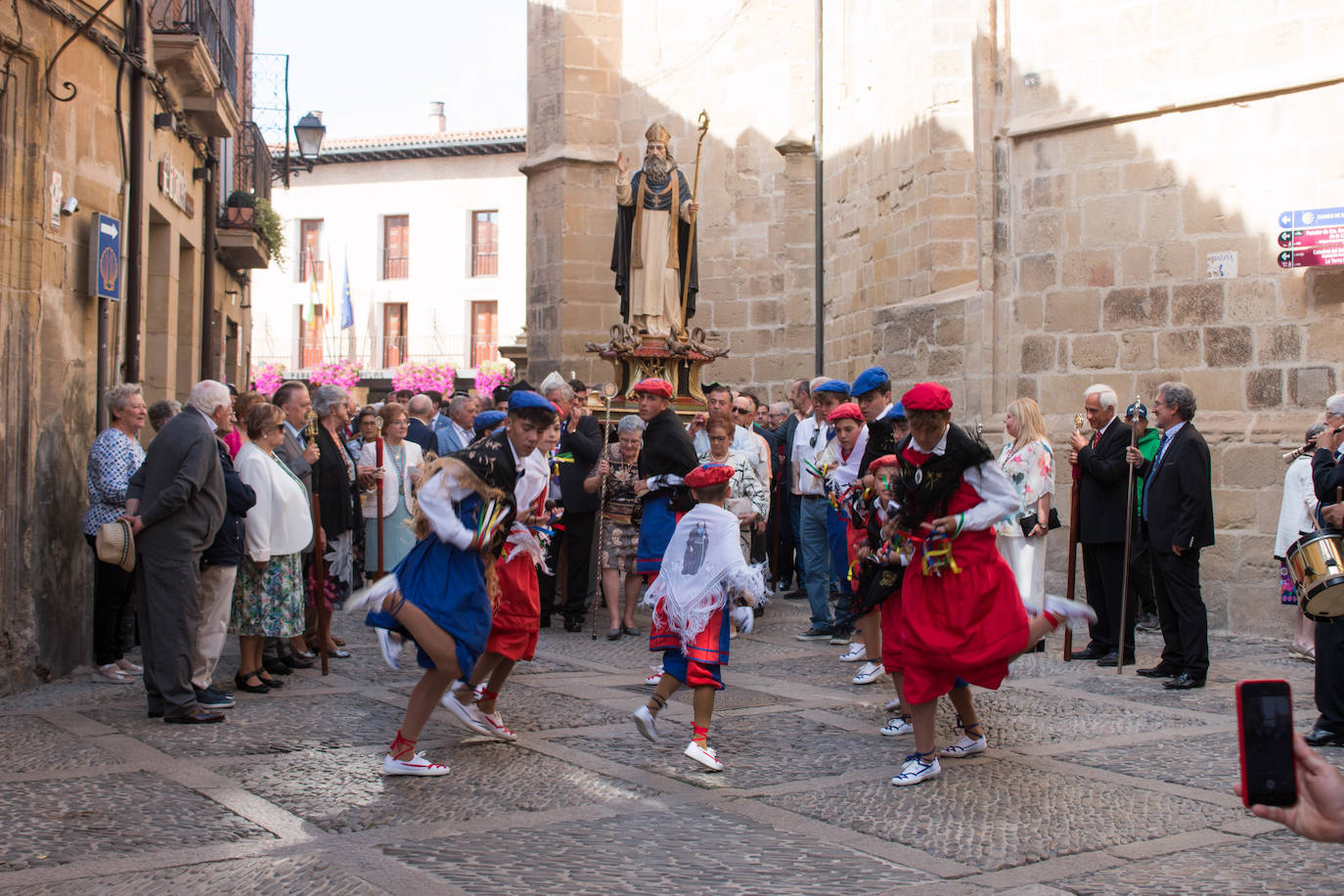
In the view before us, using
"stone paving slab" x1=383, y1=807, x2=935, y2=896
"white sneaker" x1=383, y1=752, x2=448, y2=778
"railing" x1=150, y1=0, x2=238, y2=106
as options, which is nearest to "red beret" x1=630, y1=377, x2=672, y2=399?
"white sneaker" x1=383, y1=752, x2=448, y2=778

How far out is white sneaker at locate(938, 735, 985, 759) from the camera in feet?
20.2

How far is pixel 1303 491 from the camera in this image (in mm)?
9320

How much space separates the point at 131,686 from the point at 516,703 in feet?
7.98

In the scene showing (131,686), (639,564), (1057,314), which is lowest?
(131,686)

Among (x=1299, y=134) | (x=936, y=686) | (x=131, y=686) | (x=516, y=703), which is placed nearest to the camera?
(x=936, y=686)

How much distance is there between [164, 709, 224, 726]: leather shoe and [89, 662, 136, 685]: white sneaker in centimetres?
153

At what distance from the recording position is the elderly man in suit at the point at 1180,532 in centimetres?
818

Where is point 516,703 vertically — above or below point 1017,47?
below

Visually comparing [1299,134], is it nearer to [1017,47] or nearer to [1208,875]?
[1017,47]

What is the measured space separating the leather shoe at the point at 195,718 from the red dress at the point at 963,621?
349 cm

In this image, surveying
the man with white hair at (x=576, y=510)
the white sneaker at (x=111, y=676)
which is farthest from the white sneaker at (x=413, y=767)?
the man with white hair at (x=576, y=510)

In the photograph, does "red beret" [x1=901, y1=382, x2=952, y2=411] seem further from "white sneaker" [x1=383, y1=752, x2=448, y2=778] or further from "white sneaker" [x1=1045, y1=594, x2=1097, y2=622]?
"white sneaker" [x1=383, y1=752, x2=448, y2=778]

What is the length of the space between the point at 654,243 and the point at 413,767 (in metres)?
10.1

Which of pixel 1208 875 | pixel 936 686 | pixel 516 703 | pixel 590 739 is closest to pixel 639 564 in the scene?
pixel 516 703
